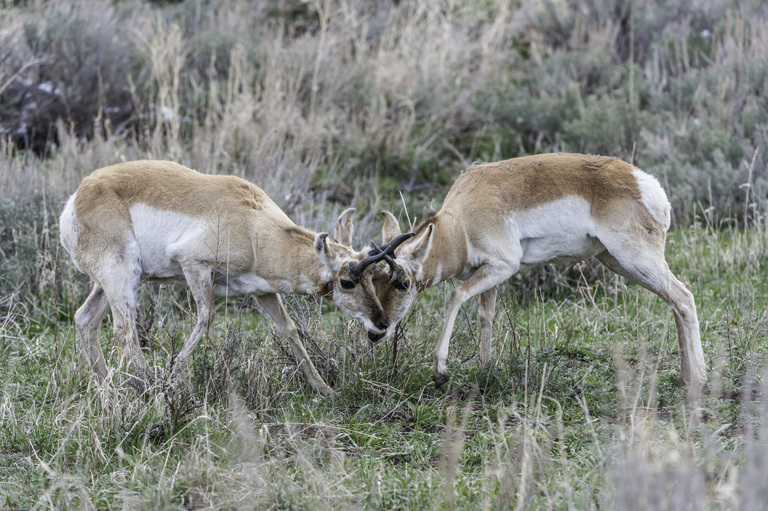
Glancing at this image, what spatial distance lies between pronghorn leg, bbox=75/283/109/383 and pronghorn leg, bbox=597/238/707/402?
11.6 ft

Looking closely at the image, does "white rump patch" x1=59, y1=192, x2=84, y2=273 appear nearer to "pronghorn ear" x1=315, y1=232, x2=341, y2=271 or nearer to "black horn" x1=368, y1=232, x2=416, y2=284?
"pronghorn ear" x1=315, y1=232, x2=341, y2=271

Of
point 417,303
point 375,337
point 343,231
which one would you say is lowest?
point 417,303

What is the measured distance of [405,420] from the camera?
18.2ft

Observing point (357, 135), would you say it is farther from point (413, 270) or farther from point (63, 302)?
point (413, 270)

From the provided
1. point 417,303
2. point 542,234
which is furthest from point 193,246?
point 542,234

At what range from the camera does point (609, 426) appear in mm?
4992

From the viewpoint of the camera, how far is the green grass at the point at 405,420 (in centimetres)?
416

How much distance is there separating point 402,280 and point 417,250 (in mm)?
222

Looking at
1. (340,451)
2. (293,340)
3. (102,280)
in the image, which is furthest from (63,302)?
(340,451)

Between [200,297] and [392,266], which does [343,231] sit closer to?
[392,266]

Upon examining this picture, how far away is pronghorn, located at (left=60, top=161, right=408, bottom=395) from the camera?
583 centimetres

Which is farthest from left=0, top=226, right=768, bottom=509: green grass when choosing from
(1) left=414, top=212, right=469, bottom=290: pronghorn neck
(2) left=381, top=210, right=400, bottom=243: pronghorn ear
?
(2) left=381, top=210, right=400, bottom=243: pronghorn ear

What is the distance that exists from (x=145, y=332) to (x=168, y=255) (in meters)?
1.17

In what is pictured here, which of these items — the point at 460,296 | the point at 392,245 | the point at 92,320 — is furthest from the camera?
the point at 92,320
